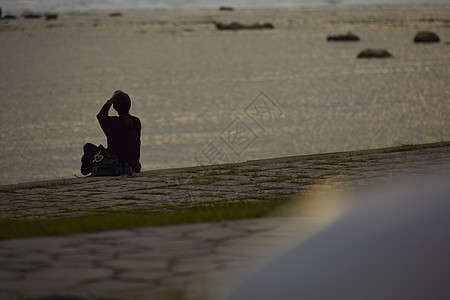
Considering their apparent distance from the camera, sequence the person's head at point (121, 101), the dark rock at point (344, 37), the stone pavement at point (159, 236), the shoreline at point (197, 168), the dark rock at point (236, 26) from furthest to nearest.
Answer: the dark rock at point (236, 26), the dark rock at point (344, 37), the person's head at point (121, 101), the shoreline at point (197, 168), the stone pavement at point (159, 236)

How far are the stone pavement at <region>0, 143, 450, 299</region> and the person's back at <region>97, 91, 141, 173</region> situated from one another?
0.40 metres

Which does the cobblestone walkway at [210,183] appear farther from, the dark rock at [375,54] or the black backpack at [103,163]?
the dark rock at [375,54]

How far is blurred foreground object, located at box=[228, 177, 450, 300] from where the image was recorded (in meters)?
3.92

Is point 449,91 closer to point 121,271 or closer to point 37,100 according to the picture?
point 37,100

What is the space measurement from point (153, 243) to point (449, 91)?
28977 millimetres

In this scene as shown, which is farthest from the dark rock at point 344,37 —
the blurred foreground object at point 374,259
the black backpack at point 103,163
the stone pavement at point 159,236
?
the blurred foreground object at point 374,259

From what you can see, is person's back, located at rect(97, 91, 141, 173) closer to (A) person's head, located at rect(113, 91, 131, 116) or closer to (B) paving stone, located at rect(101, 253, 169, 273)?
(A) person's head, located at rect(113, 91, 131, 116)

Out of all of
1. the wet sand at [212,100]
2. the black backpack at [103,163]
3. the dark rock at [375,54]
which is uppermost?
the dark rock at [375,54]

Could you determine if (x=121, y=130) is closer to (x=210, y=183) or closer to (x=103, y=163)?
(x=103, y=163)

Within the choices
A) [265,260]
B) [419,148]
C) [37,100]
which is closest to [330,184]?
[419,148]

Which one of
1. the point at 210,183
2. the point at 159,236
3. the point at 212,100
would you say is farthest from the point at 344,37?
the point at 159,236

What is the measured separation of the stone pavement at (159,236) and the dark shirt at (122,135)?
0.36m

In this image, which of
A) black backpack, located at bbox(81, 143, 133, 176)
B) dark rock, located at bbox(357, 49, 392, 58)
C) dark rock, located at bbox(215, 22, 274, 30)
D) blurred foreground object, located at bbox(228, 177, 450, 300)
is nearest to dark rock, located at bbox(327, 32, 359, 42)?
dark rock, located at bbox(357, 49, 392, 58)

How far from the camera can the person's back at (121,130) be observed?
10.1 m
